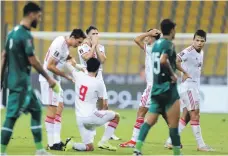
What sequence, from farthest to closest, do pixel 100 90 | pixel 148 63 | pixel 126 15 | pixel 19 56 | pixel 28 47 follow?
pixel 126 15, pixel 148 63, pixel 100 90, pixel 19 56, pixel 28 47

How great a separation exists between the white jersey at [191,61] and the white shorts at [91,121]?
1.70 meters

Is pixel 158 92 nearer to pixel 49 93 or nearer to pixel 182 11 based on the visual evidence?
pixel 49 93

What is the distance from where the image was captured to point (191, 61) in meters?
11.2

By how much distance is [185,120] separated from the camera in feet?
36.9

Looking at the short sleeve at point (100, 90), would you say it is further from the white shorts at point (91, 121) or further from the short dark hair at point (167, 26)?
the short dark hair at point (167, 26)

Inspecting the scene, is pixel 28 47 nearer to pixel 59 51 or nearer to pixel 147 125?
pixel 59 51

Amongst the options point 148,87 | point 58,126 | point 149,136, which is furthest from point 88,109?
point 149,136

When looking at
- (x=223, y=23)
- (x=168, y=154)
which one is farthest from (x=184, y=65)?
(x=223, y=23)

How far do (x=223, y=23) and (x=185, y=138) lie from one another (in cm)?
1149

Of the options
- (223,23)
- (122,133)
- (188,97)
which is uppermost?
(223,23)

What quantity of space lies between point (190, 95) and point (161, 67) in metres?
2.41

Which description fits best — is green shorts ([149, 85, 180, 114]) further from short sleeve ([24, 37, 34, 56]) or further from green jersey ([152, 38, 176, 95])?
short sleeve ([24, 37, 34, 56])

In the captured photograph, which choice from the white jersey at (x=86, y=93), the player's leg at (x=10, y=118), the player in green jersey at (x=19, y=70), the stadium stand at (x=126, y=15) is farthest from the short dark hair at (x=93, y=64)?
the stadium stand at (x=126, y=15)

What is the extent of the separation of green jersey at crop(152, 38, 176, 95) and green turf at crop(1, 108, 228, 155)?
1404mm
